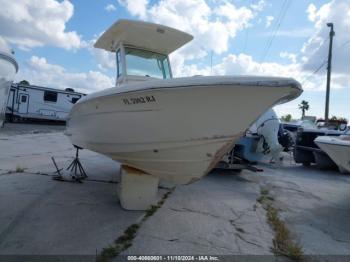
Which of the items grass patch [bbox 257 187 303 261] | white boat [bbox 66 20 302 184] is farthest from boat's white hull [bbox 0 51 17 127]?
grass patch [bbox 257 187 303 261]

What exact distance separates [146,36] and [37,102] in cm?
2151

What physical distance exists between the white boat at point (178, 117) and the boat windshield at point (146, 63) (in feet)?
3.90

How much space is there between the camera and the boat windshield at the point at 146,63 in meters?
5.59

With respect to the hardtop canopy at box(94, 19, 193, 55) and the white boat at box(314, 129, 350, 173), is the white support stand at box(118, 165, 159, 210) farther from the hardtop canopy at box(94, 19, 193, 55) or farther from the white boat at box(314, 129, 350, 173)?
the white boat at box(314, 129, 350, 173)

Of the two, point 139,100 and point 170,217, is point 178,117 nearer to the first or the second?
point 139,100

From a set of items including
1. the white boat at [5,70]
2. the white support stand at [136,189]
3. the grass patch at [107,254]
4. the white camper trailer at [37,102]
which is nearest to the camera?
the grass patch at [107,254]

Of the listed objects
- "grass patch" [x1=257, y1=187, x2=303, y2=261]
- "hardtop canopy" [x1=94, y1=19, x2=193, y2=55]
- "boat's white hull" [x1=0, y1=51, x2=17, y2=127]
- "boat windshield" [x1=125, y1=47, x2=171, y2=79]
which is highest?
"hardtop canopy" [x1=94, y1=19, x2=193, y2=55]

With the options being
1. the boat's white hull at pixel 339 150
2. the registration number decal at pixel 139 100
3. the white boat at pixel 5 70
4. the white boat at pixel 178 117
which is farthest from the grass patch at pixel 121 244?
the boat's white hull at pixel 339 150

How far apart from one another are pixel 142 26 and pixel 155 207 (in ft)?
9.98

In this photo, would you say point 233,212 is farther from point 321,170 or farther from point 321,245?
point 321,170

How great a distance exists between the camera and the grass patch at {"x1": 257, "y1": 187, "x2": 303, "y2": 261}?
11.2 feet

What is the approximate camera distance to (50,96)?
984 inches

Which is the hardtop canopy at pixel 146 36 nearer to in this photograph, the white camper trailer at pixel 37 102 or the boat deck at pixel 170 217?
the boat deck at pixel 170 217

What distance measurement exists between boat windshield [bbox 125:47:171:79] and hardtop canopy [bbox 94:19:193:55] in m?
0.11
